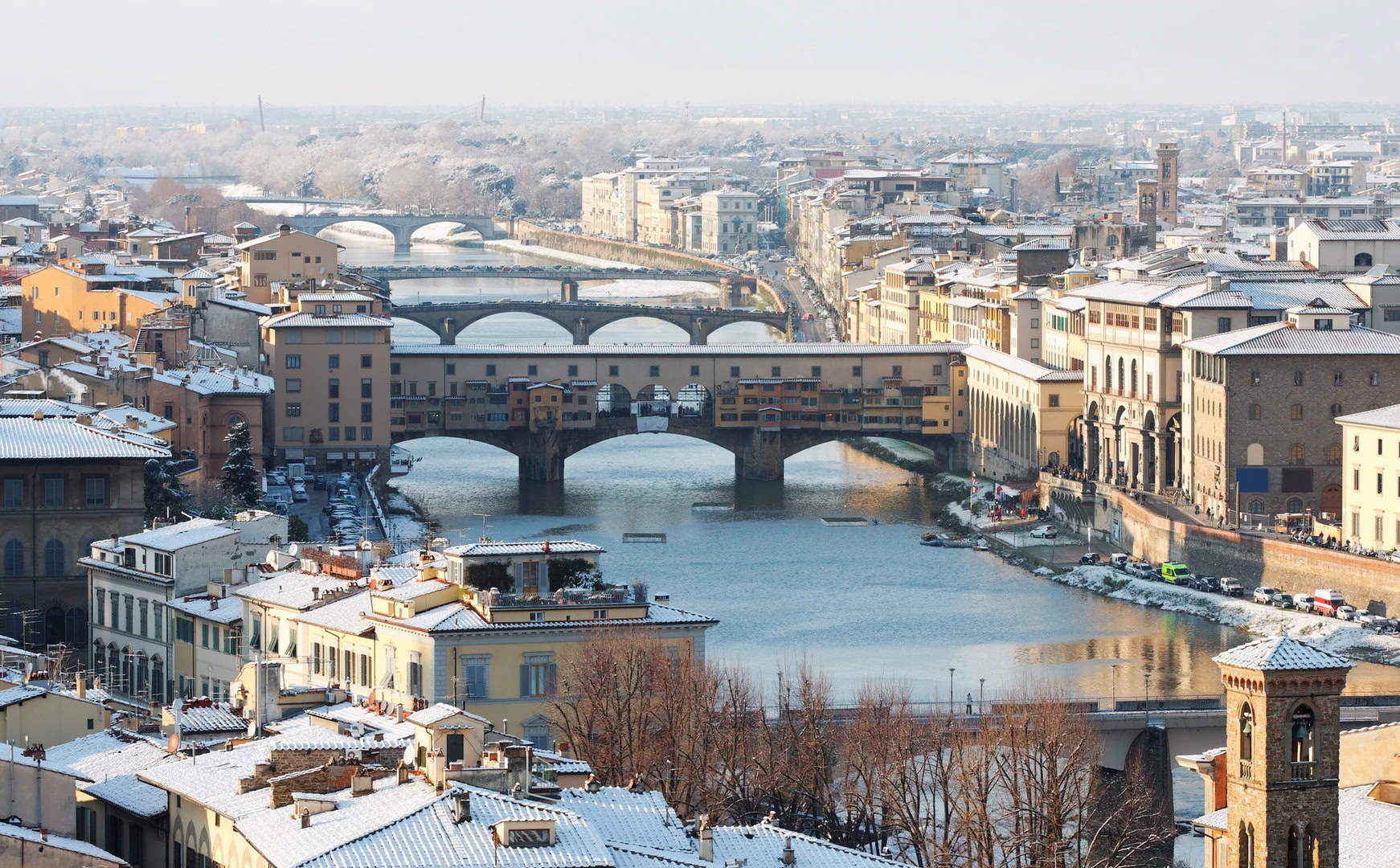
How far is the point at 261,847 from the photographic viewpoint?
12.8 m

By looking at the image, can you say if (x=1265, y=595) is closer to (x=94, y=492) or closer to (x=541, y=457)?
(x=94, y=492)

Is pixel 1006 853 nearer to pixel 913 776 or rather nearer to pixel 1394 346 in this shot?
pixel 913 776

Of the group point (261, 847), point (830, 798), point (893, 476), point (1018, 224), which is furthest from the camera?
point (1018, 224)

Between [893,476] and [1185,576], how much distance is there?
11.5 metres

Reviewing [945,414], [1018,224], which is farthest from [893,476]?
[1018,224]

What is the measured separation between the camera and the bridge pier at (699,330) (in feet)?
203

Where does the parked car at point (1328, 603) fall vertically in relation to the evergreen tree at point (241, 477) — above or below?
below

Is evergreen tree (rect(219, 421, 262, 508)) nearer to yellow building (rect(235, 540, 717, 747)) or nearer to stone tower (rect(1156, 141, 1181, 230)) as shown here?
yellow building (rect(235, 540, 717, 747))

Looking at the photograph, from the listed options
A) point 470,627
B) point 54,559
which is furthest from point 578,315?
point 470,627

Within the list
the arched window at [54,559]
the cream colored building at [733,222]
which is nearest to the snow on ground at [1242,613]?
the arched window at [54,559]

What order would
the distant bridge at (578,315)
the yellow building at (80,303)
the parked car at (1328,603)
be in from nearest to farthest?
the parked car at (1328,603), the yellow building at (80,303), the distant bridge at (578,315)

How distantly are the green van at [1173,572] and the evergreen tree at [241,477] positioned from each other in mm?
9560

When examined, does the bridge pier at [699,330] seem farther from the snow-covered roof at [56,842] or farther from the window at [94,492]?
the snow-covered roof at [56,842]

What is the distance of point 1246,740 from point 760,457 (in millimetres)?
31019
